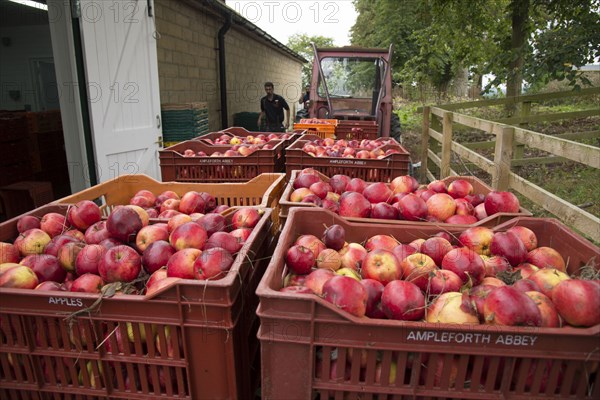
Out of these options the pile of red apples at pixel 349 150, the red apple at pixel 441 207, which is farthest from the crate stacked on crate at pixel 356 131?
the red apple at pixel 441 207

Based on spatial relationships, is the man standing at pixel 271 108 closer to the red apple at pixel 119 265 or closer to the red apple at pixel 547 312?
the red apple at pixel 119 265

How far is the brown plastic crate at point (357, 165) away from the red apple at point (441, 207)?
46.3 inches

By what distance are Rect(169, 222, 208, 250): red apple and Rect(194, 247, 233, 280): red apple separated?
0.87 feet

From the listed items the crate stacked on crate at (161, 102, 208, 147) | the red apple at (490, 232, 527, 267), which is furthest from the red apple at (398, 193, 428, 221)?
the crate stacked on crate at (161, 102, 208, 147)

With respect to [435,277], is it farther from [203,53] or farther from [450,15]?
[450,15]

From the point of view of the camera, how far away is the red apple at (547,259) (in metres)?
1.92

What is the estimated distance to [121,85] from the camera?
17.7 feet

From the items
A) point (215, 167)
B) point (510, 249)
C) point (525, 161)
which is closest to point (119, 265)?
point (510, 249)

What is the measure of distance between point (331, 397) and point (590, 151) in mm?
3016

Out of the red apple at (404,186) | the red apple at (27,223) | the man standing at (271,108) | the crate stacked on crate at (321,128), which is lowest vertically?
the red apple at (27,223)

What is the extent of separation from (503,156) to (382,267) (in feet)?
11.3

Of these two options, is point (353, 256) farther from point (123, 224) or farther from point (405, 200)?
point (123, 224)

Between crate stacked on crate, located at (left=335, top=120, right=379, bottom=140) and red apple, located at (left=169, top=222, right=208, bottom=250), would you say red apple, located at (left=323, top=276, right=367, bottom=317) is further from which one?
crate stacked on crate, located at (left=335, top=120, right=379, bottom=140)

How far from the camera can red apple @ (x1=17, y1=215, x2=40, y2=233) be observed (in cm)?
228
